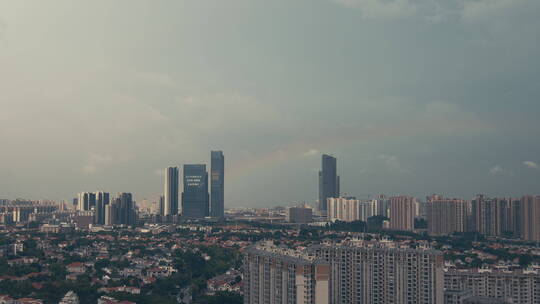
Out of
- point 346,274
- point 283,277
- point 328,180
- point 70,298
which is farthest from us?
point 328,180

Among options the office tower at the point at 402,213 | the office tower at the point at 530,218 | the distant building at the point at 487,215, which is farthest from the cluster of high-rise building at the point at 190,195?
the office tower at the point at 530,218

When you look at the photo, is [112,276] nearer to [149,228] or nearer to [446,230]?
[149,228]

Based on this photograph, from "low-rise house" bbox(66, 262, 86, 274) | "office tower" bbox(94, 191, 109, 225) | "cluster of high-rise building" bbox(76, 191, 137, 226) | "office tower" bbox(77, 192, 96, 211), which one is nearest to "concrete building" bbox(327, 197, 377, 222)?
"cluster of high-rise building" bbox(76, 191, 137, 226)

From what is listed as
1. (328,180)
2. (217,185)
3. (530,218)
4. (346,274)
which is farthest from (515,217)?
(328,180)

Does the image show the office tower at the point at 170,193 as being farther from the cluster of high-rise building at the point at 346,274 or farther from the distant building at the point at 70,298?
the cluster of high-rise building at the point at 346,274

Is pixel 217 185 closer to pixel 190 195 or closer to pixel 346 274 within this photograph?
pixel 190 195

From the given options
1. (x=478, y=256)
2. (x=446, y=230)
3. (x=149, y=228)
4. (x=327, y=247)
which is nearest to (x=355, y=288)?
(x=327, y=247)

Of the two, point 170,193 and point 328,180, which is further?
point 328,180

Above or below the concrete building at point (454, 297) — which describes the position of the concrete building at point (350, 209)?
above
